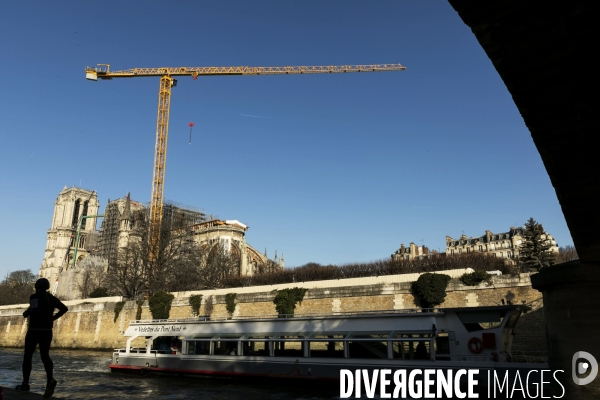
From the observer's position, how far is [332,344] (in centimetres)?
1980

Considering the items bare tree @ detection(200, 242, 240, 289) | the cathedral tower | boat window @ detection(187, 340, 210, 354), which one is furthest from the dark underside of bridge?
the cathedral tower

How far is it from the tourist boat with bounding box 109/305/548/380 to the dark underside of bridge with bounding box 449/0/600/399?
9.12 m

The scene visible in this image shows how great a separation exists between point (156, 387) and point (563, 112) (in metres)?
18.8

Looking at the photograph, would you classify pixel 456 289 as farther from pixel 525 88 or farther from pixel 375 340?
pixel 525 88

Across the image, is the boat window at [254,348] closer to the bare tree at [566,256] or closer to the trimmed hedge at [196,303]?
the trimmed hedge at [196,303]

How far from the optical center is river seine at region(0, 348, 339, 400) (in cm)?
1673

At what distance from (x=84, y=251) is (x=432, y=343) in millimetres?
120712

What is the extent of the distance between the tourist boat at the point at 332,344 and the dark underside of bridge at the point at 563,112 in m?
9.12

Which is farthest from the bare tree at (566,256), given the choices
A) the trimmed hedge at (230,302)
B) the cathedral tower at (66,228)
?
the cathedral tower at (66,228)

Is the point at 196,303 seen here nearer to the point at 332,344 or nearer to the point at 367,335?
the point at 332,344

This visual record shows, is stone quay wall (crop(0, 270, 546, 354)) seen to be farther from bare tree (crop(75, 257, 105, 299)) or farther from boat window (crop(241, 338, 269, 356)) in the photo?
bare tree (crop(75, 257, 105, 299))

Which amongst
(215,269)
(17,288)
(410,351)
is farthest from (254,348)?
(17,288)

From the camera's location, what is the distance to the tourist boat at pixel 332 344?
1661cm

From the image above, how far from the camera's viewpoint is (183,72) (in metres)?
76.1
